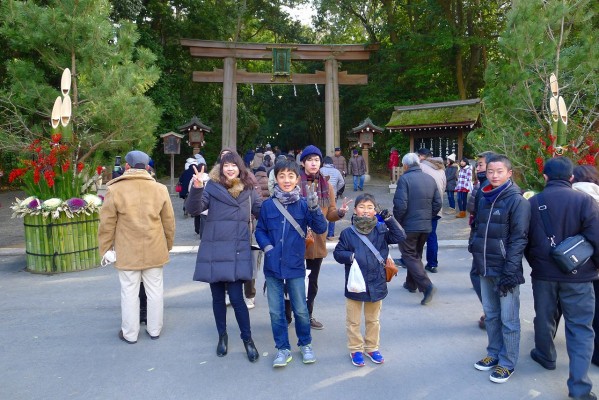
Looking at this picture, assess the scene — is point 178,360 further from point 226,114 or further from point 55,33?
point 226,114

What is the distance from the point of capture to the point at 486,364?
3734mm

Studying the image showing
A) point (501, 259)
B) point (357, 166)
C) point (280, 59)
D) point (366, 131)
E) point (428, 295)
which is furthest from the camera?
point (366, 131)

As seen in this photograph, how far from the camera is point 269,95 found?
3170cm

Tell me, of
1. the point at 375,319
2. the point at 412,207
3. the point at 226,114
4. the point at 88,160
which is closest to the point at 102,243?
the point at 375,319

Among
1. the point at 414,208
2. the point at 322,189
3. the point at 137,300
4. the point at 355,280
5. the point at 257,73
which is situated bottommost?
the point at 137,300

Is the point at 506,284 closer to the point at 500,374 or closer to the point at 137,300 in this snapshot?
the point at 500,374

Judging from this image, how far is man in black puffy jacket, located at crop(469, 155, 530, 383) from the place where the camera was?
3457 millimetres

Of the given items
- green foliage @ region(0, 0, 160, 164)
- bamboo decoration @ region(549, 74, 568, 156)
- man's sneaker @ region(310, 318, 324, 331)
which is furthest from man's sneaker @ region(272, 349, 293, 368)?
bamboo decoration @ region(549, 74, 568, 156)

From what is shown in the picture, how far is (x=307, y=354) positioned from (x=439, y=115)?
53.6 feet

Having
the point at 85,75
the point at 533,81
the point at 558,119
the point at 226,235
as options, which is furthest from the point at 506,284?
the point at 85,75

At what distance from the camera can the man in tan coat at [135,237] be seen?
431 cm

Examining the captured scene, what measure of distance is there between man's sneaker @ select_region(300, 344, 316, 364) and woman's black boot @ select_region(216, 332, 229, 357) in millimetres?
679

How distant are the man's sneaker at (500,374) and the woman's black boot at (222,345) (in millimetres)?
2181

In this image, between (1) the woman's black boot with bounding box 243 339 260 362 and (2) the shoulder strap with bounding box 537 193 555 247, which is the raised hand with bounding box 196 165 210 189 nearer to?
(1) the woman's black boot with bounding box 243 339 260 362
